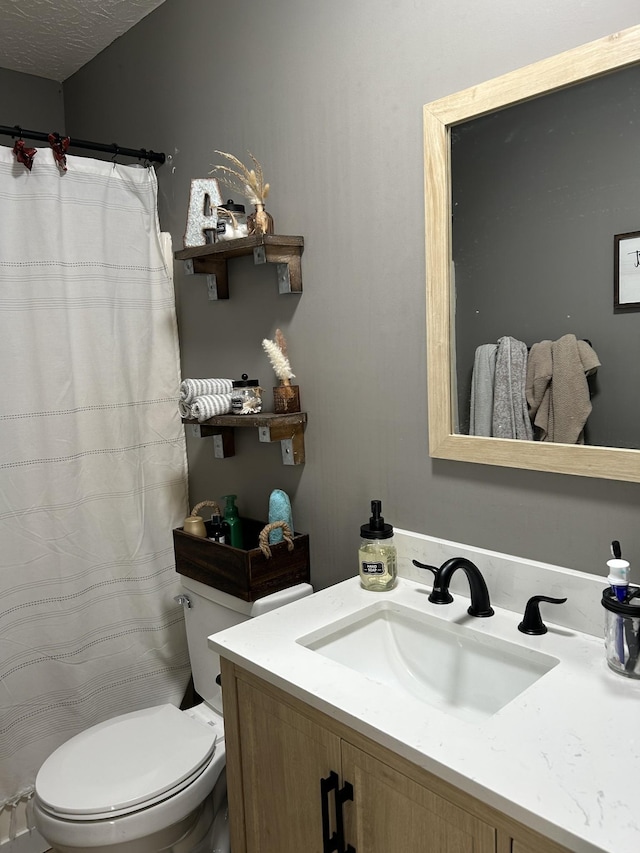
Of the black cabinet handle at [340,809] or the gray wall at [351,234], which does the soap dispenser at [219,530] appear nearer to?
the gray wall at [351,234]

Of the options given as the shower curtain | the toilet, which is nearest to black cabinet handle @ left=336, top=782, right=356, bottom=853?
the toilet

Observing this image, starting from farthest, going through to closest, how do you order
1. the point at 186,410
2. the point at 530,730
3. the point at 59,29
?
the point at 59,29 → the point at 186,410 → the point at 530,730

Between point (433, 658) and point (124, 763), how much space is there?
30.8 inches

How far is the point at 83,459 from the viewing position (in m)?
1.94

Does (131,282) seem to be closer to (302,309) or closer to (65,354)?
(65,354)

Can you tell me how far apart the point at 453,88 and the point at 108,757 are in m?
1.67

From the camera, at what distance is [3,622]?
6.01 feet

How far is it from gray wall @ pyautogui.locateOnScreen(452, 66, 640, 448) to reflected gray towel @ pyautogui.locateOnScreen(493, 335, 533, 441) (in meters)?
0.03

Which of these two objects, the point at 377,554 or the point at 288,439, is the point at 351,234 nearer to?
the point at 288,439

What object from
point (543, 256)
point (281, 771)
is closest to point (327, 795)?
point (281, 771)

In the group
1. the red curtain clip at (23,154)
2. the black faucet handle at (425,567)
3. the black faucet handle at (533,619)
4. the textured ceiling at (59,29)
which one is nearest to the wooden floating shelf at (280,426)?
the black faucet handle at (425,567)

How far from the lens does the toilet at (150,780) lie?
1387 mm

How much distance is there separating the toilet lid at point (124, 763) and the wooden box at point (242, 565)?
1.19ft

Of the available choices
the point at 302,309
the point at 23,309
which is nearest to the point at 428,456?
the point at 302,309
